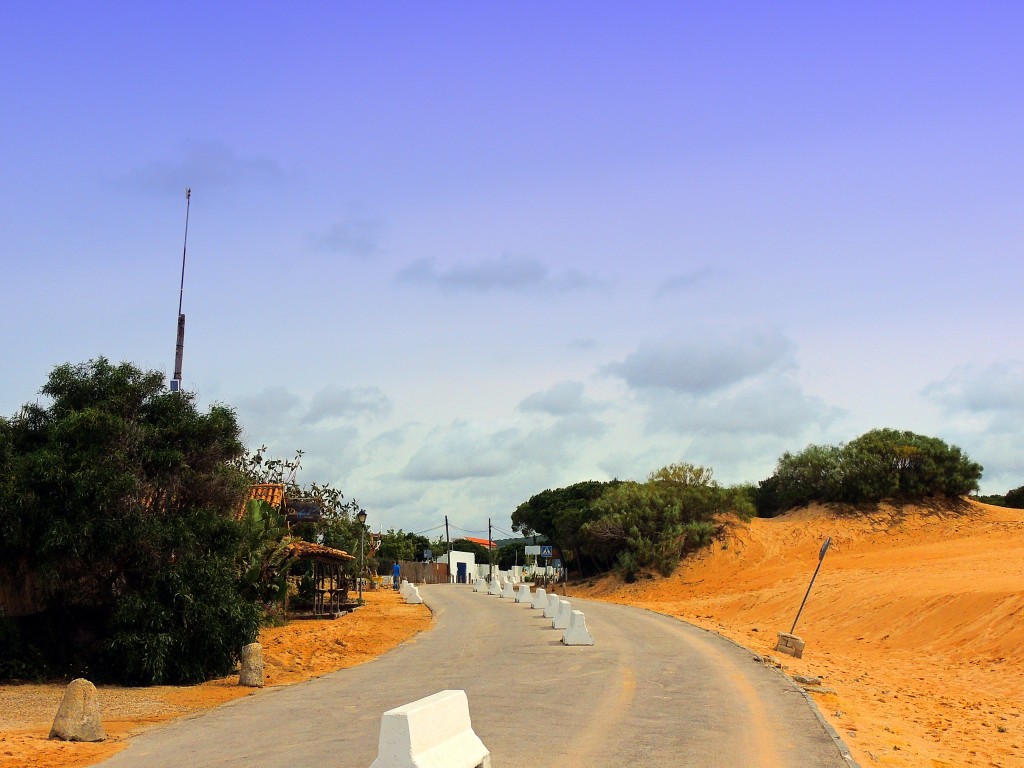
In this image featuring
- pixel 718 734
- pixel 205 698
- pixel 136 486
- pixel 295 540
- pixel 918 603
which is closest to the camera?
pixel 718 734

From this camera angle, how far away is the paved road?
10117 mm

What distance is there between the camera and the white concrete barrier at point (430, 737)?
6.52 metres

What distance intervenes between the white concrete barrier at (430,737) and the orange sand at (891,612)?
4836 mm

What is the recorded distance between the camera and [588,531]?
50812mm

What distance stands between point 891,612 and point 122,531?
20.3 metres

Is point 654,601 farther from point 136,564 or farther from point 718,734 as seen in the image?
point 718,734

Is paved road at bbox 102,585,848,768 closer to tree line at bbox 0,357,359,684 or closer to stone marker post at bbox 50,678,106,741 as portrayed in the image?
stone marker post at bbox 50,678,106,741

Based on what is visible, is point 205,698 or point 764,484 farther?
Result: point 764,484

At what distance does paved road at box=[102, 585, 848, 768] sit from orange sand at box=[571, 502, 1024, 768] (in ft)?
3.41

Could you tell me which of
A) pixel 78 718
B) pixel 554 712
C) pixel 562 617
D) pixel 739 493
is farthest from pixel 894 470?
pixel 78 718

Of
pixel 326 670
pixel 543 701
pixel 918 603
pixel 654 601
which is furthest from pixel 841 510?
pixel 543 701

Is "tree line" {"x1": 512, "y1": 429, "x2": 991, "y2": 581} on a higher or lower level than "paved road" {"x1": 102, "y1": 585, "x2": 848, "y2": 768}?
higher

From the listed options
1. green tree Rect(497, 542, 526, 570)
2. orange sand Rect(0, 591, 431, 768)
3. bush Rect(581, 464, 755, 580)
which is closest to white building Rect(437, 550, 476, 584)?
green tree Rect(497, 542, 526, 570)

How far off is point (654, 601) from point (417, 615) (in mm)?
12808
